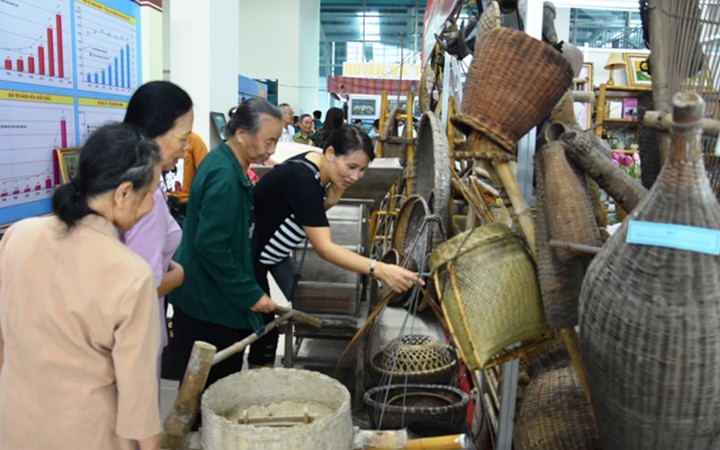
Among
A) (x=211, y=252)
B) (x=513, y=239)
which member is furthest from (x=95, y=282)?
(x=513, y=239)

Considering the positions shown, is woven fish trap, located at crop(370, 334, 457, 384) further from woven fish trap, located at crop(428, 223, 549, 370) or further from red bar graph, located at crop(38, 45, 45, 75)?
red bar graph, located at crop(38, 45, 45, 75)

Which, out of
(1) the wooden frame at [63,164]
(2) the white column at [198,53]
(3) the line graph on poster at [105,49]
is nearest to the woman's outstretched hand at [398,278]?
(1) the wooden frame at [63,164]

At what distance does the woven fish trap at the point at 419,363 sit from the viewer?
3016 millimetres

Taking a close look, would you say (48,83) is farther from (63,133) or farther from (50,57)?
(63,133)

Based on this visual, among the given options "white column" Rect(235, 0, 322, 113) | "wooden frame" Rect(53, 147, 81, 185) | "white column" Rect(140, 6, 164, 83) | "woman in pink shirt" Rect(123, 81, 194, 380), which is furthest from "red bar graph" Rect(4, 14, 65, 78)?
"white column" Rect(235, 0, 322, 113)

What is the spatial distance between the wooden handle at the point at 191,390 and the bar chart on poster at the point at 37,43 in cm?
112

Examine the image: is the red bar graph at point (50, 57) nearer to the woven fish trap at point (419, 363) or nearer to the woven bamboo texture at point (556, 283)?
the woven bamboo texture at point (556, 283)

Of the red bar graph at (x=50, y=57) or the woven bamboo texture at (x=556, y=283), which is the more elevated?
the red bar graph at (x=50, y=57)

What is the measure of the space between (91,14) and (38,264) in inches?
60.9

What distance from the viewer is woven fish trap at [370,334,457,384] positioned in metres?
3.02

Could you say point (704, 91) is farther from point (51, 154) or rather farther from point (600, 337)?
point (51, 154)

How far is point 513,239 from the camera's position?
1.57 metres

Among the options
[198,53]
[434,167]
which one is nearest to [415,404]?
[434,167]

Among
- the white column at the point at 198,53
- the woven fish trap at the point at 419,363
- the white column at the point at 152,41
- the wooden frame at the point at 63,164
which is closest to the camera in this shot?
the wooden frame at the point at 63,164
